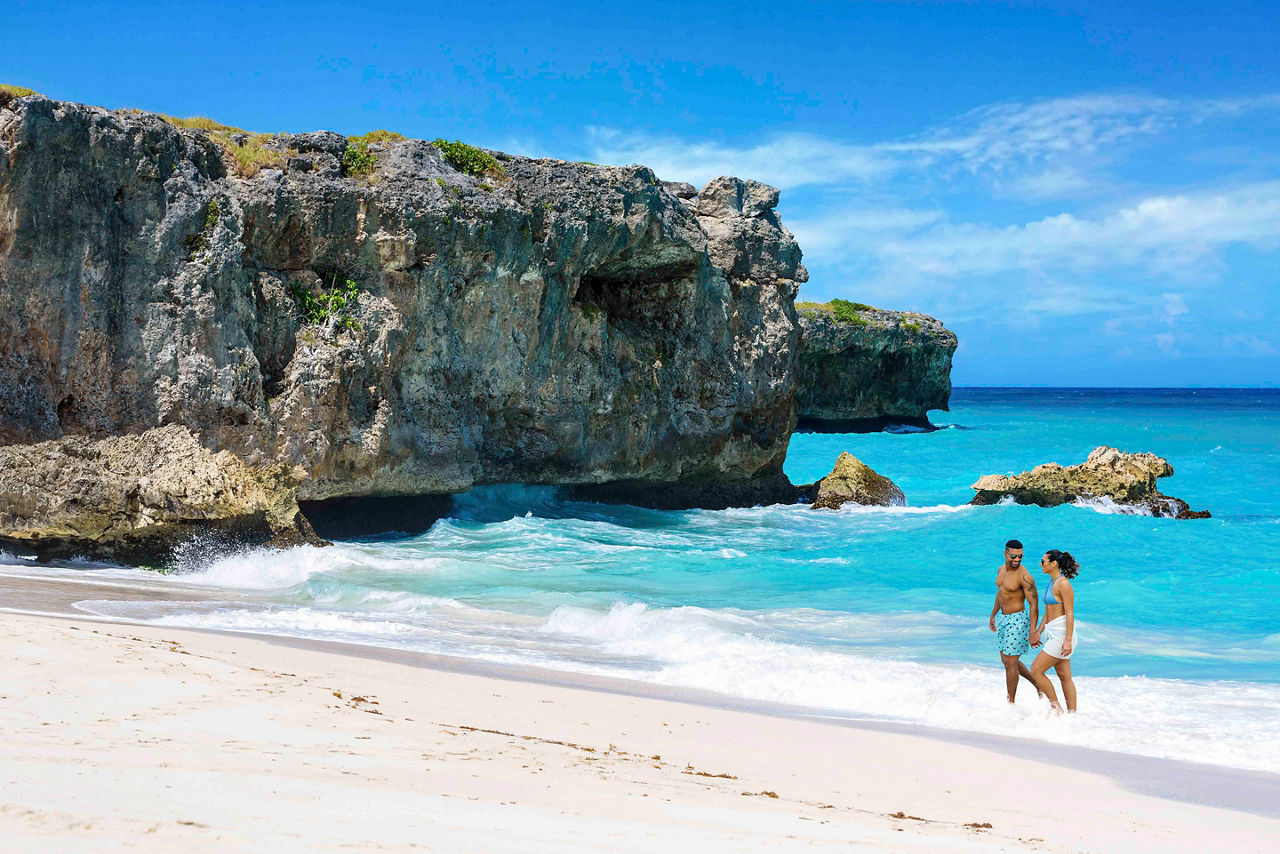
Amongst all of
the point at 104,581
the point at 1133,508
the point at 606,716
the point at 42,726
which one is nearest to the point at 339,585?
the point at 104,581

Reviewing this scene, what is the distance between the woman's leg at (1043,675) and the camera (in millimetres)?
8148

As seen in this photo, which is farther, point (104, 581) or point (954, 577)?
point (954, 577)

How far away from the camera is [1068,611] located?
327 inches

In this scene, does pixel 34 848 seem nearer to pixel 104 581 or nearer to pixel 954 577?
pixel 104 581

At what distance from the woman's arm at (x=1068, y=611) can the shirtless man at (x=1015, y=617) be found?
239mm

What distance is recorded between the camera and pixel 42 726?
4.82 m

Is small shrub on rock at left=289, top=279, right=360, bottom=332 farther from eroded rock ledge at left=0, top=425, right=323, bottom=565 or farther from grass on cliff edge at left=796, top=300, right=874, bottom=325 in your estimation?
grass on cliff edge at left=796, top=300, right=874, bottom=325

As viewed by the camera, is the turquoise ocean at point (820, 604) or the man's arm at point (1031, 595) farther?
the turquoise ocean at point (820, 604)

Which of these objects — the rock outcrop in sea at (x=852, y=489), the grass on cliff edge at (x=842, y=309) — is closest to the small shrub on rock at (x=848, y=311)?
the grass on cliff edge at (x=842, y=309)

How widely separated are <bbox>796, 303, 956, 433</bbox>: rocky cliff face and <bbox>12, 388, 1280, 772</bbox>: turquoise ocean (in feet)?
89.9

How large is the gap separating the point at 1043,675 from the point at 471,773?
17.4 ft

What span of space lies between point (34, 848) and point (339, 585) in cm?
960

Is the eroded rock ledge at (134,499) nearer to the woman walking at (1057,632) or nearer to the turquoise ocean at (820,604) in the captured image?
the turquoise ocean at (820,604)

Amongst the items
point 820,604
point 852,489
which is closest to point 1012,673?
point 820,604
